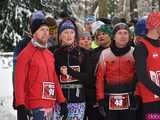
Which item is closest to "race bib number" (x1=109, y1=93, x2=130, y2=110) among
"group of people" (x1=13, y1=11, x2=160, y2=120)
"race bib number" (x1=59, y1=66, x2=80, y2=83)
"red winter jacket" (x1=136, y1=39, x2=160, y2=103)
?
"group of people" (x1=13, y1=11, x2=160, y2=120)

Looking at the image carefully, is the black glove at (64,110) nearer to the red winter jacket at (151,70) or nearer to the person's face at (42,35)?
the person's face at (42,35)

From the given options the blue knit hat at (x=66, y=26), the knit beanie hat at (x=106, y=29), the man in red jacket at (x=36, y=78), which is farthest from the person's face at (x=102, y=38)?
the man in red jacket at (x=36, y=78)

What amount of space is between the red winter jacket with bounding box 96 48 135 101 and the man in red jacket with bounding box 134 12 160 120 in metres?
0.25

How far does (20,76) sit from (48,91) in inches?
18.2

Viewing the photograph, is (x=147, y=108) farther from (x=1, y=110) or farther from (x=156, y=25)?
(x=1, y=110)

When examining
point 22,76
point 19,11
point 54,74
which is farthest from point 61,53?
point 19,11

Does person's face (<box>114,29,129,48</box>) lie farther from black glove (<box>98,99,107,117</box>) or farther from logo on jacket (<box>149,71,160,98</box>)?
black glove (<box>98,99,107,117</box>)

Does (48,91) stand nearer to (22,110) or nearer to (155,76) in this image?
(22,110)

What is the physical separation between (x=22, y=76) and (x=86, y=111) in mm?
1817

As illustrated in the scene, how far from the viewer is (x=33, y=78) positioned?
625cm

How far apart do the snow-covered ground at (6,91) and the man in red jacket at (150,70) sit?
420 centimetres

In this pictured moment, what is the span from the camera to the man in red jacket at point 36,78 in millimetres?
6117

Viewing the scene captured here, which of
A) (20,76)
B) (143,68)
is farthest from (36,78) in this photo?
(143,68)

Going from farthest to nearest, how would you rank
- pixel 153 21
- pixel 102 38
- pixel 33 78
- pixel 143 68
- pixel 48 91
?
pixel 102 38 < pixel 153 21 < pixel 143 68 < pixel 48 91 < pixel 33 78
